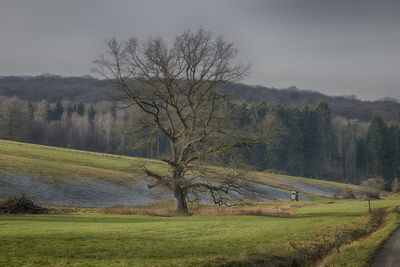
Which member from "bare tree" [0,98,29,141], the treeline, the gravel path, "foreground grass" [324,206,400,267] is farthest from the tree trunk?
"bare tree" [0,98,29,141]

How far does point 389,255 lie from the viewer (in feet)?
50.6

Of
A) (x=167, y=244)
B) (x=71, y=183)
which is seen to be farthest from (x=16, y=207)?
(x=71, y=183)

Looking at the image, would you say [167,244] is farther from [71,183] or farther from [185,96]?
[71,183]

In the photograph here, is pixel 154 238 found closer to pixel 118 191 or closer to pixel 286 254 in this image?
pixel 286 254

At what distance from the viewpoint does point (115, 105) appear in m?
30.3

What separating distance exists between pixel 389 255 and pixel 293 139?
345 feet

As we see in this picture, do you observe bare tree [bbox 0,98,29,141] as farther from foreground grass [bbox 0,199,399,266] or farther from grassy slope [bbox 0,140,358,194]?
foreground grass [bbox 0,199,399,266]

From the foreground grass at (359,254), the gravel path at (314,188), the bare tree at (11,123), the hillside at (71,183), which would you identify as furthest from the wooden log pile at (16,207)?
the bare tree at (11,123)

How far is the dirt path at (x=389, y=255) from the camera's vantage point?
46.0 feet

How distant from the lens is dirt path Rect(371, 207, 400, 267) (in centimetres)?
1401

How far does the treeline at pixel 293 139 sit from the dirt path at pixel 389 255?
76.3 meters

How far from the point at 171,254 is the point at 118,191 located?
120ft

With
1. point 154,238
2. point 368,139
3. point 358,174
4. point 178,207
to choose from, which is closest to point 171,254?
point 154,238

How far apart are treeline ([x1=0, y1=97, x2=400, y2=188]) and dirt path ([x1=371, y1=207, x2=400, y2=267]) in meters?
76.3
